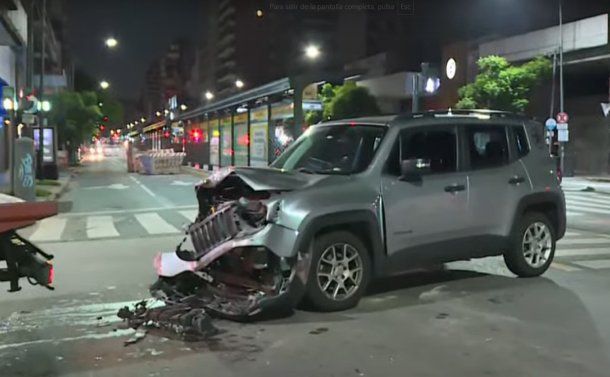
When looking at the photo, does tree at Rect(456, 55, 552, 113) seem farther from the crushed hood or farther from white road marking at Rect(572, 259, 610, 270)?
the crushed hood

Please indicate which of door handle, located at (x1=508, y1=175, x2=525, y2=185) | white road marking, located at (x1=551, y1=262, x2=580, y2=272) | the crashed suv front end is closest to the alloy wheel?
the crashed suv front end

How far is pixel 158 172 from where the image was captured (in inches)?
1550

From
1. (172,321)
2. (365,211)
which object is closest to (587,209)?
(365,211)

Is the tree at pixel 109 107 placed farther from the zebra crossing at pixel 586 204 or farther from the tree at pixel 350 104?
the zebra crossing at pixel 586 204

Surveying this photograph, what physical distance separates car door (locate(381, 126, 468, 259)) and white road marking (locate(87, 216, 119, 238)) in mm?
7602

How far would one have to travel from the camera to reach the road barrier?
129 ft

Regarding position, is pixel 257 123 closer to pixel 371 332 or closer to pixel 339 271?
pixel 339 271

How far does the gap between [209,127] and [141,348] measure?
4825 centimetres

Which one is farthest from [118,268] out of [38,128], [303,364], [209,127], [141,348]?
[209,127]

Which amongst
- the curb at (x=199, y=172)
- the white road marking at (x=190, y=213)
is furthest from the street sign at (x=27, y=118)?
the curb at (x=199, y=172)

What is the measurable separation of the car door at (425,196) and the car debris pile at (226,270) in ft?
3.92

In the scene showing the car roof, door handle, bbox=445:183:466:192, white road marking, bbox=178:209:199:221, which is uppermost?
the car roof

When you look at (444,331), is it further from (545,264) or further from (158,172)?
(158,172)

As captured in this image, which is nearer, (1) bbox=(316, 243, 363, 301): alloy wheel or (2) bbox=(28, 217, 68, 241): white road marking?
(1) bbox=(316, 243, 363, 301): alloy wheel
